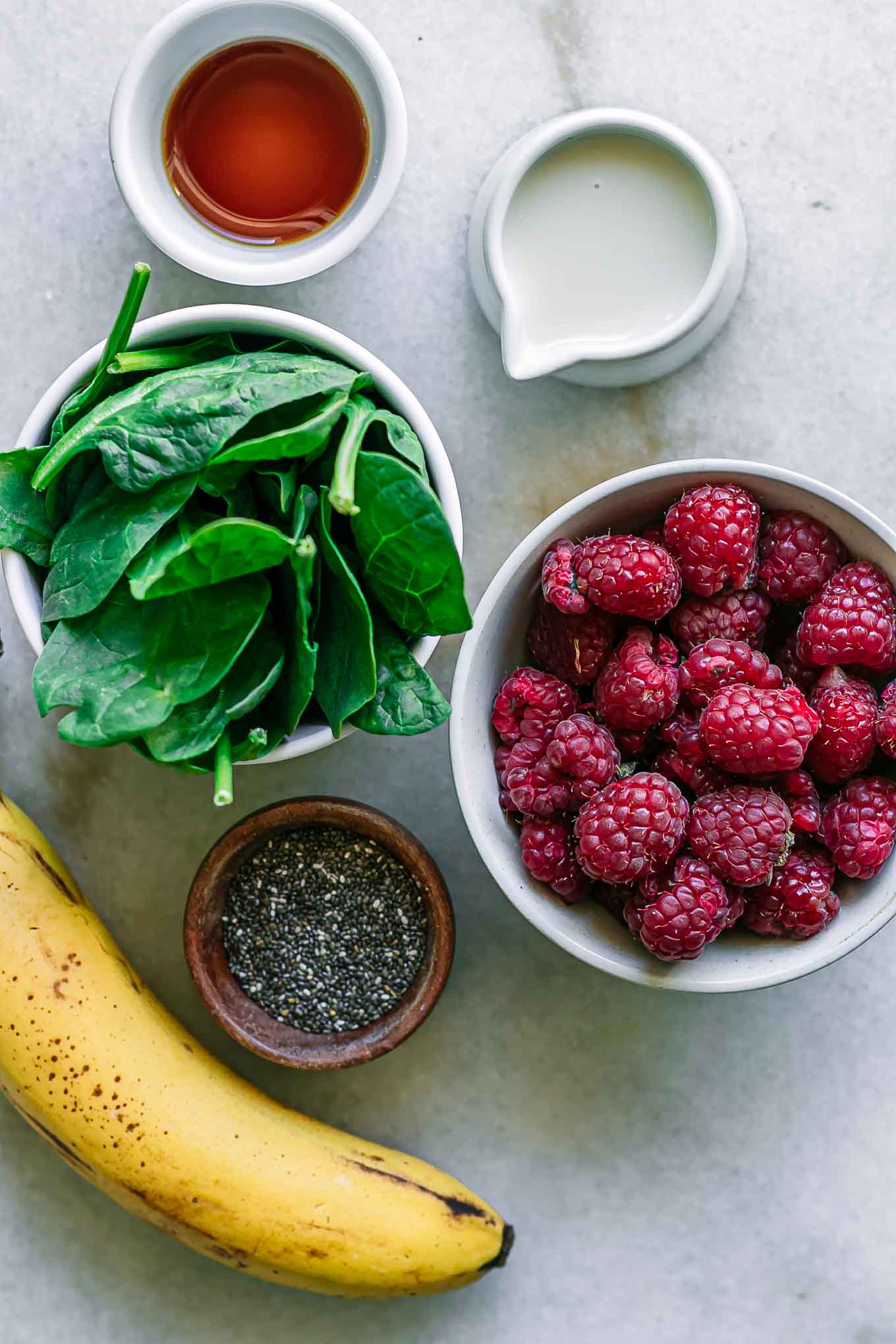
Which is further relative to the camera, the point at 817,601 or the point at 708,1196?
the point at 708,1196

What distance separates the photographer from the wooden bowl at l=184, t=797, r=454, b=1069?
3.36 ft

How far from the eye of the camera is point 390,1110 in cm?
113

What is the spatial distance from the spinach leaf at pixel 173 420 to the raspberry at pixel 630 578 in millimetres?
221

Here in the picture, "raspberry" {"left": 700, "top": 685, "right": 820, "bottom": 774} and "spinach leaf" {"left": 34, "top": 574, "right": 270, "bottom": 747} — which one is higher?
"spinach leaf" {"left": 34, "top": 574, "right": 270, "bottom": 747}

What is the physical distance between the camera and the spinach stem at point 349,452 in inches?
32.1

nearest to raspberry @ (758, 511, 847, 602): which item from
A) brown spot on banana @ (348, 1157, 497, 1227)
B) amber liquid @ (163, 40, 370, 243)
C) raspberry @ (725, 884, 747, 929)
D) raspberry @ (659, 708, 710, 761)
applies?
raspberry @ (659, 708, 710, 761)

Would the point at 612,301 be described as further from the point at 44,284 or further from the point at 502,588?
the point at 44,284

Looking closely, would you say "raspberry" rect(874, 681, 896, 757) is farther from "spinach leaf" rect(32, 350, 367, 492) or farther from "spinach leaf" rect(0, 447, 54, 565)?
"spinach leaf" rect(0, 447, 54, 565)

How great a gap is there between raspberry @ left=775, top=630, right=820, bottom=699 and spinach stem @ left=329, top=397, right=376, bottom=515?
35 cm

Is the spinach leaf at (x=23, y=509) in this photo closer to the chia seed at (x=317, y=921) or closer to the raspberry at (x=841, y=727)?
the chia seed at (x=317, y=921)

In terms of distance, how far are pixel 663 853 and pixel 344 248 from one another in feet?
1.68

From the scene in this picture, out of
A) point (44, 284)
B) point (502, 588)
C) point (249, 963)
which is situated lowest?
point (249, 963)

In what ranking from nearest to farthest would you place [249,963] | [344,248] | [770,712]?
1. [770,712]
2. [344,248]
3. [249,963]

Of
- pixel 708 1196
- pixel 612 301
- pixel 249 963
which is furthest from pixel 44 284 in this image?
pixel 708 1196
